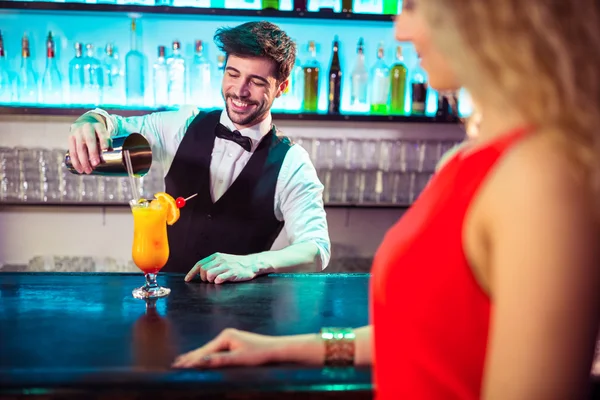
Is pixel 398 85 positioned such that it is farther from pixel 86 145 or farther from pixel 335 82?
pixel 86 145

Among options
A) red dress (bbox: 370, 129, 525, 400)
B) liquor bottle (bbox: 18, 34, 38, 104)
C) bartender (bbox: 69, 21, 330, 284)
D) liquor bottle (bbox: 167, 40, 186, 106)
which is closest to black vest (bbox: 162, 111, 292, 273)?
bartender (bbox: 69, 21, 330, 284)

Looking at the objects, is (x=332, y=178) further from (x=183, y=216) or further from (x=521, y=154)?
(x=521, y=154)

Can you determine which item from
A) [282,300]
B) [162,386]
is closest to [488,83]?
[162,386]

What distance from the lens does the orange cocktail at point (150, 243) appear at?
4.80 feet

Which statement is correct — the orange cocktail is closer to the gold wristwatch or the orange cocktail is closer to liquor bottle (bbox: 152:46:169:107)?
the gold wristwatch

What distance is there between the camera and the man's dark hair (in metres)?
2.22

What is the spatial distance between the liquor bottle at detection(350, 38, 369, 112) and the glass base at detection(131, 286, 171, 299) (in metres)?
1.86

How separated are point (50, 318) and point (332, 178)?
1.90 metres

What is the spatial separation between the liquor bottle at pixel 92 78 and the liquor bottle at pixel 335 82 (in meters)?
1.15

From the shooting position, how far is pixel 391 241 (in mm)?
720

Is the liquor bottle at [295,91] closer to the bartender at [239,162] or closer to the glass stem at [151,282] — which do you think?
the bartender at [239,162]

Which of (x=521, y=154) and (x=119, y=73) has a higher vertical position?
(x=119, y=73)

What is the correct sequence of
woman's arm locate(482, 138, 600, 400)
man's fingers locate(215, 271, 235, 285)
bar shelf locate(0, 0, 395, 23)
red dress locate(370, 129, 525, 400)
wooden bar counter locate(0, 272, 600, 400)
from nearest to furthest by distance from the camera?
1. woman's arm locate(482, 138, 600, 400)
2. red dress locate(370, 129, 525, 400)
3. wooden bar counter locate(0, 272, 600, 400)
4. man's fingers locate(215, 271, 235, 285)
5. bar shelf locate(0, 0, 395, 23)

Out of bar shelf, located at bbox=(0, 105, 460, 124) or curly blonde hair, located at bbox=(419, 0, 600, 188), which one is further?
bar shelf, located at bbox=(0, 105, 460, 124)
